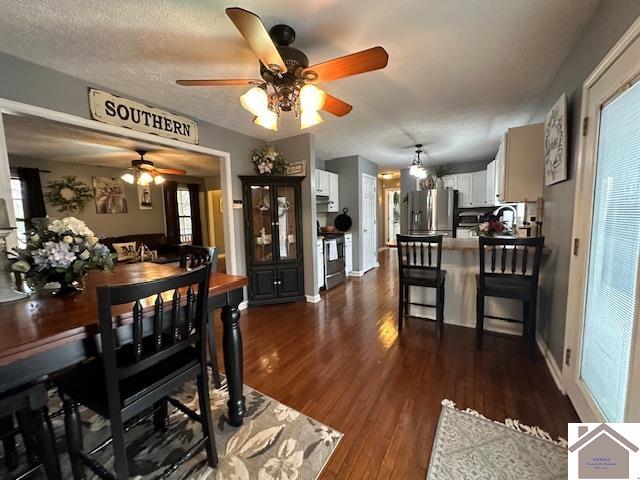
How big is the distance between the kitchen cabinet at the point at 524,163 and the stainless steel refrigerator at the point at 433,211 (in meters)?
2.93

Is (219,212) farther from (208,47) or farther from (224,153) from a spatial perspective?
(208,47)

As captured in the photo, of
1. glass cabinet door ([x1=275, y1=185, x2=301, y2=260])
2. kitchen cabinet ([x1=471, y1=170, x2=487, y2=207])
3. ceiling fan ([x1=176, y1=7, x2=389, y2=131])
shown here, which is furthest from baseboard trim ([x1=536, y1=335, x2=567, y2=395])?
kitchen cabinet ([x1=471, y1=170, x2=487, y2=207])

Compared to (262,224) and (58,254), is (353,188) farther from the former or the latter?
(58,254)

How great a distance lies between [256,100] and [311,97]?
0.34 meters

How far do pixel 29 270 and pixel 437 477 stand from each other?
2231 millimetres

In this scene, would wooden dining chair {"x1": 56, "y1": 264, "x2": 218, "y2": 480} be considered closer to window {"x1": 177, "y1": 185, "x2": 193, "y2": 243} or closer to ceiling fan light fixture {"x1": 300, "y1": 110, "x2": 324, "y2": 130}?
ceiling fan light fixture {"x1": 300, "y1": 110, "x2": 324, "y2": 130}

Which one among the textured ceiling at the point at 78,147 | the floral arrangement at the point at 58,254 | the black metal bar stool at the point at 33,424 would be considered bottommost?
the black metal bar stool at the point at 33,424

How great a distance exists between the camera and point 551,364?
197 cm

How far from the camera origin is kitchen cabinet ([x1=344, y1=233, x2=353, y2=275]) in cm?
502

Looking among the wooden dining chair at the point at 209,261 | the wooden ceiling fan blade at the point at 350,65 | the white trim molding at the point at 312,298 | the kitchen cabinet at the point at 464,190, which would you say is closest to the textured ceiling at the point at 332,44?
the wooden ceiling fan blade at the point at 350,65

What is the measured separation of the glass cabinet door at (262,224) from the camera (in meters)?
3.59

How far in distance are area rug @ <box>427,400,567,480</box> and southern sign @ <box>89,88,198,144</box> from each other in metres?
3.35

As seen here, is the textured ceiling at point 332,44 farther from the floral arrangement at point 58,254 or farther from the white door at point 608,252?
the floral arrangement at point 58,254

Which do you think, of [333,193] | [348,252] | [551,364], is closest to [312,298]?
[348,252]
